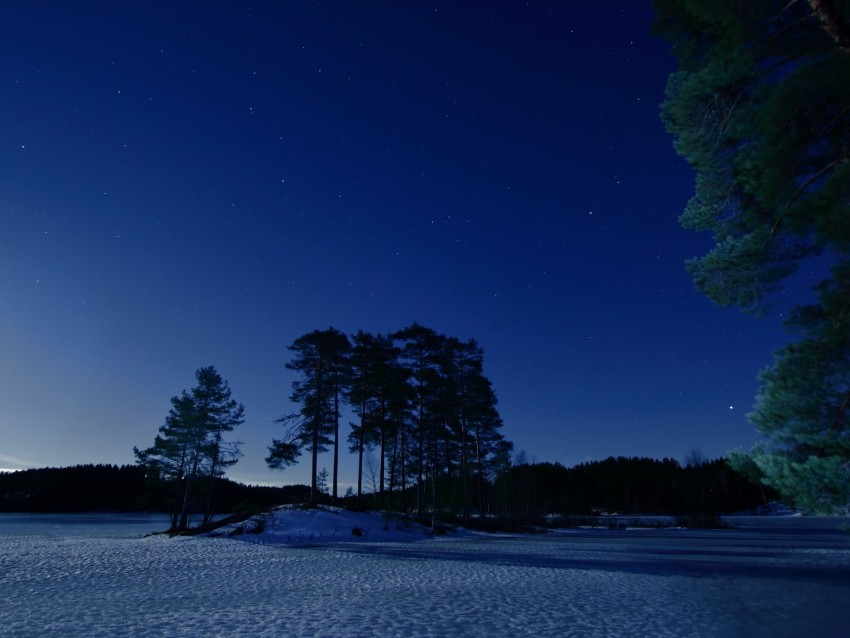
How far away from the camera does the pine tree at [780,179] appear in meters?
5.43

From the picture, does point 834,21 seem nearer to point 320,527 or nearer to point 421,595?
point 421,595

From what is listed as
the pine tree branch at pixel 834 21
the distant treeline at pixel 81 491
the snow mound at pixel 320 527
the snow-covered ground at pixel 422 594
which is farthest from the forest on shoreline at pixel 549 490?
the pine tree branch at pixel 834 21

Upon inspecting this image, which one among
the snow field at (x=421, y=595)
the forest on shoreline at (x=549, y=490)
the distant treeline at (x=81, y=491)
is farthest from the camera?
the distant treeline at (x=81, y=491)

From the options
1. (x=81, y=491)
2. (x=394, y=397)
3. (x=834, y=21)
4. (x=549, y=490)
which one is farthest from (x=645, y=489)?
(x=81, y=491)

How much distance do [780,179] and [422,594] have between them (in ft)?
30.3

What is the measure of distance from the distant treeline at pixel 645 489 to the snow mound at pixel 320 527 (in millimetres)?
47101

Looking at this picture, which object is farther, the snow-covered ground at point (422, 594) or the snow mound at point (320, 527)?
the snow mound at point (320, 527)

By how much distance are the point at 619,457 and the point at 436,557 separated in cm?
12655

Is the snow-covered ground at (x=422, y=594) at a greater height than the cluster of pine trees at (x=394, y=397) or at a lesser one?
lesser

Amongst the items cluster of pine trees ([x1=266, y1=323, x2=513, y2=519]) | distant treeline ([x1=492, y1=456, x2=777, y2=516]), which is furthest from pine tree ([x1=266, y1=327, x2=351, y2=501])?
distant treeline ([x1=492, y1=456, x2=777, y2=516])

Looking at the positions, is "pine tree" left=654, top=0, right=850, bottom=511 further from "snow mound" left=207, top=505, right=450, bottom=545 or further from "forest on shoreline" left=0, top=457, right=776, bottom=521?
"forest on shoreline" left=0, top=457, right=776, bottom=521

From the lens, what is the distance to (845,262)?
5.82 meters

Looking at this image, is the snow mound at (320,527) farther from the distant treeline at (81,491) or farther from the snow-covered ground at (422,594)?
the distant treeline at (81,491)

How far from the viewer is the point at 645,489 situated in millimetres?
99688
